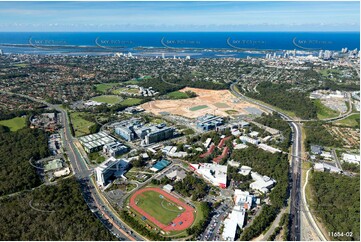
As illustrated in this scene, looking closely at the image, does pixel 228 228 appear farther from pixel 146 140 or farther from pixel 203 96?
pixel 203 96

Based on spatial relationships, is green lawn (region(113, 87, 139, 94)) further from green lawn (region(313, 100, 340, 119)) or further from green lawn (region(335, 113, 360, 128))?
green lawn (region(335, 113, 360, 128))

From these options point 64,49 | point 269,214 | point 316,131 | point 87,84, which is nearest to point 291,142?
point 316,131

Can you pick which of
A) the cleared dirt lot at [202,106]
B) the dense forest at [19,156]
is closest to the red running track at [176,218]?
the dense forest at [19,156]

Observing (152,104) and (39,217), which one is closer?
(39,217)

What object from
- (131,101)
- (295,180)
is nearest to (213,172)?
(295,180)

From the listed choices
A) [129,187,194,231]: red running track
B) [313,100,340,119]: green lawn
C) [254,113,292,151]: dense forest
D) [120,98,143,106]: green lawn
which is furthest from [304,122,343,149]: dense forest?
[120,98,143,106]: green lawn

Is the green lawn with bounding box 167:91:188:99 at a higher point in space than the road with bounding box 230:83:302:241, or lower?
higher
